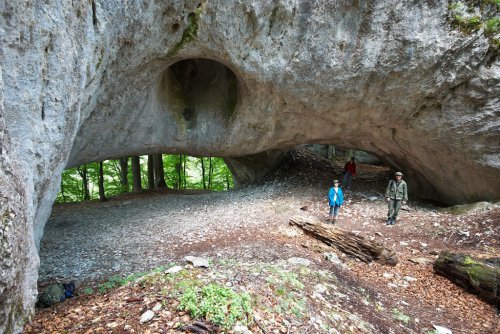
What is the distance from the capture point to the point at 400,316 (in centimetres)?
447

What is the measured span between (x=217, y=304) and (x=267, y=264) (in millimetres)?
1888

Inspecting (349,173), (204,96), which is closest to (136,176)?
(204,96)

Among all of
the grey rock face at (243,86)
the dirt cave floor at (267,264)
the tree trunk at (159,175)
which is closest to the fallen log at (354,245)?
the dirt cave floor at (267,264)

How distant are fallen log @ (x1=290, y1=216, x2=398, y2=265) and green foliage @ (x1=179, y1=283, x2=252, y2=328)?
3.30 m

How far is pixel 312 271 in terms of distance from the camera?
505 centimetres

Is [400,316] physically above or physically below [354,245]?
below

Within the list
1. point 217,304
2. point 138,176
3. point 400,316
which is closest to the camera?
point 217,304

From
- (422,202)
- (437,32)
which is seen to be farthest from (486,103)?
(422,202)

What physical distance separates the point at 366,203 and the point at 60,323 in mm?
8816

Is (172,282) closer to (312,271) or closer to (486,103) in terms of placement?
(312,271)

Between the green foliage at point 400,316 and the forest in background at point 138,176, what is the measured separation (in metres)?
11.5

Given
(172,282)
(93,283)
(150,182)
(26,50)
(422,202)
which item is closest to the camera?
(26,50)

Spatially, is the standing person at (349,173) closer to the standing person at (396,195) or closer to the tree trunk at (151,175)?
the standing person at (396,195)

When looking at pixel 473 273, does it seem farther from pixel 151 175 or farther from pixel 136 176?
pixel 151 175
